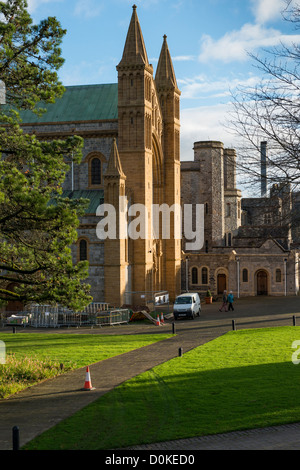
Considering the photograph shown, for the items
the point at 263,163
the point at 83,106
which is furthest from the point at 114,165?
the point at 263,163

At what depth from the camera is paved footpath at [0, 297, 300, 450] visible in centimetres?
1194

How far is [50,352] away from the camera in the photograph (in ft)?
76.9

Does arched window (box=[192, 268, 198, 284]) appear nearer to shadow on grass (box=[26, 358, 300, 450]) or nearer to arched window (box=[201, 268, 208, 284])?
arched window (box=[201, 268, 208, 284])

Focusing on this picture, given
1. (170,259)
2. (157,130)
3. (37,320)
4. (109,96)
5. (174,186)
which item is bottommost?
(37,320)

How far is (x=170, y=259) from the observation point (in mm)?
49656

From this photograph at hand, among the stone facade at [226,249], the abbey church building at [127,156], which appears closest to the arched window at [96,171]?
the abbey church building at [127,156]

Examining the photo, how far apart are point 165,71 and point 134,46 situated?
8348 millimetres

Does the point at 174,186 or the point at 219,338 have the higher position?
the point at 174,186

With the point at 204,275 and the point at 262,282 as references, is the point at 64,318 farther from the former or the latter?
the point at 262,282

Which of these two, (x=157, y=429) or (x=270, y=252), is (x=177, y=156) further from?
(x=157, y=429)

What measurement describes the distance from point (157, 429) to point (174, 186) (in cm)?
3791

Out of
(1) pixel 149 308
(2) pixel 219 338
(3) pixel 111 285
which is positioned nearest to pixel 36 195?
(2) pixel 219 338

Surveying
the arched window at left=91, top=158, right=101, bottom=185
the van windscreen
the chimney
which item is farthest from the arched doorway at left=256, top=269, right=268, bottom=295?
the chimney

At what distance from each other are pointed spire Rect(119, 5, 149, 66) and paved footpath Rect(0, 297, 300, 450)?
1956 cm
